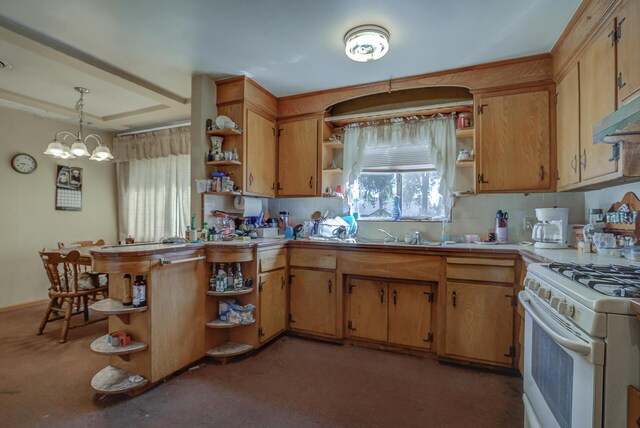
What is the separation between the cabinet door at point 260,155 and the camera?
2.99m

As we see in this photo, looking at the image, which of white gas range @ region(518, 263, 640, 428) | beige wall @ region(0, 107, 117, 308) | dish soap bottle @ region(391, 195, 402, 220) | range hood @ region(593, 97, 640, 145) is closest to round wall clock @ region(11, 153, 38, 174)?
beige wall @ region(0, 107, 117, 308)

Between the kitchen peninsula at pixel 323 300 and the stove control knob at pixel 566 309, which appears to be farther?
the kitchen peninsula at pixel 323 300

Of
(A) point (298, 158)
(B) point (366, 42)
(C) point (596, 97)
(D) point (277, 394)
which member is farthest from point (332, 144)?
(D) point (277, 394)

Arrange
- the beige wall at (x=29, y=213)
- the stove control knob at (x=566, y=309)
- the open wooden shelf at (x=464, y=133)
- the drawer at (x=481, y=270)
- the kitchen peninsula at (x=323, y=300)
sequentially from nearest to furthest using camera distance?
the stove control knob at (x=566, y=309) → the kitchen peninsula at (x=323, y=300) → the drawer at (x=481, y=270) → the open wooden shelf at (x=464, y=133) → the beige wall at (x=29, y=213)

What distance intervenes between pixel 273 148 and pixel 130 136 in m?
2.89

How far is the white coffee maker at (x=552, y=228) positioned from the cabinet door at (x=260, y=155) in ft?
7.91

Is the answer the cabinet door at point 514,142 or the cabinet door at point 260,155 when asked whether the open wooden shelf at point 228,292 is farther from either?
the cabinet door at point 514,142

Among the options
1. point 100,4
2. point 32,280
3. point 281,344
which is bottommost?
point 281,344

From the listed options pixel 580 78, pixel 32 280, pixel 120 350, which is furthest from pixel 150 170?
pixel 580 78

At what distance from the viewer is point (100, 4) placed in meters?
1.92

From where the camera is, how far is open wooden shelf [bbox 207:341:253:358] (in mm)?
2414

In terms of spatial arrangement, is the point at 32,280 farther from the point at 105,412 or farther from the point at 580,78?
the point at 580,78

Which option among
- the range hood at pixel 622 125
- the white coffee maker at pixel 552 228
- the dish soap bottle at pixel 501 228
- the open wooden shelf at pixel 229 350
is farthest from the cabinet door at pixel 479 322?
the open wooden shelf at pixel 229 350

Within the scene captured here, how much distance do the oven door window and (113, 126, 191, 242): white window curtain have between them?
4.18m
